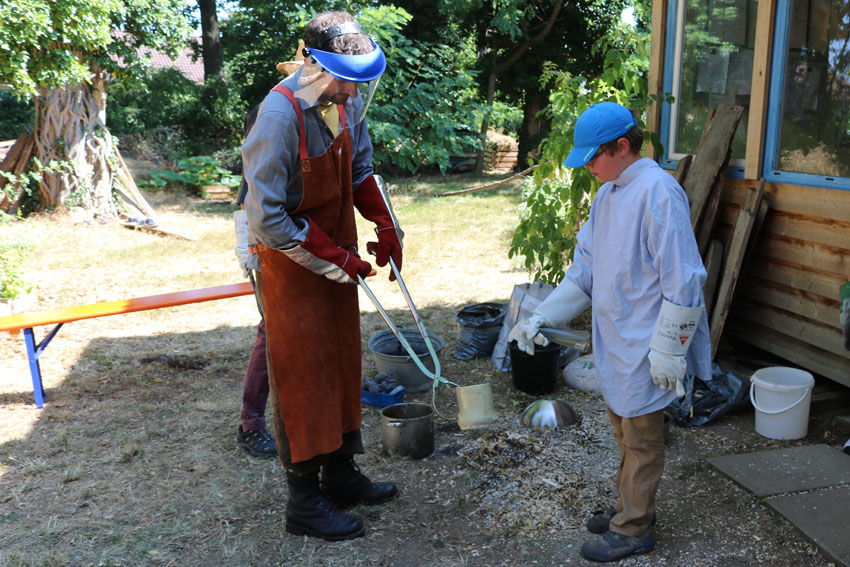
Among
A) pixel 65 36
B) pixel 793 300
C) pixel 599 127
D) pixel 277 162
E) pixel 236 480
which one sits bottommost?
pixel 236 480

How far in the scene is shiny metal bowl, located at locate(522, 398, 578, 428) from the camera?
417cm

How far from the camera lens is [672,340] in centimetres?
242

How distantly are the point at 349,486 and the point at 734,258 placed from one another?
2825 mm

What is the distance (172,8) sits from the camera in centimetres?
1152

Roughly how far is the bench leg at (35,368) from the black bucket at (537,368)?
329 cm

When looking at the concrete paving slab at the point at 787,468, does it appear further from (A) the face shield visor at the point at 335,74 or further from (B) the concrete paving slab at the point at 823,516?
(A) the face shield visor at the point at 335,74

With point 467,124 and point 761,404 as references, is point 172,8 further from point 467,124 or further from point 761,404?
point 761,404

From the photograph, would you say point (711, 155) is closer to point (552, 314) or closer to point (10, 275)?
point (552, 314)

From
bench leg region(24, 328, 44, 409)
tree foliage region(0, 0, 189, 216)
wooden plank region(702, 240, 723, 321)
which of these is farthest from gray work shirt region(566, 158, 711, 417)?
tree foliage region(0, 0, 189, 216)

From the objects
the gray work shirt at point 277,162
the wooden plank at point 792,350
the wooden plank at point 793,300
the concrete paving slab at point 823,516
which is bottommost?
the concrete paving slab at point 823,516

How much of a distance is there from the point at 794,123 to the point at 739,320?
139 cm

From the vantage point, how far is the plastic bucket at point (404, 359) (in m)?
5.02

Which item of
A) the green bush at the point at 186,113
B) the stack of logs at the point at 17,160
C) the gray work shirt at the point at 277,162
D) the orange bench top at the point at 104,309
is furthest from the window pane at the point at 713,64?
the green bush at the point at 186,113

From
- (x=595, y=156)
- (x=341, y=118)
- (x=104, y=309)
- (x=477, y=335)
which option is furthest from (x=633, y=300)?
(x=104, y=309)
